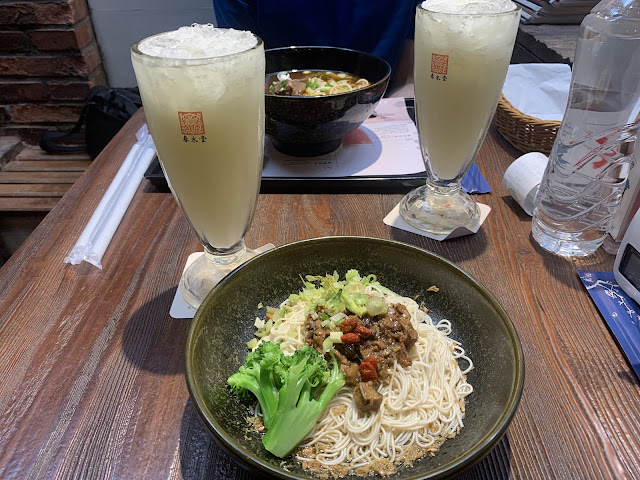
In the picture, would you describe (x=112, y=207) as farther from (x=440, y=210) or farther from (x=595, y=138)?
(x=595, y=138)

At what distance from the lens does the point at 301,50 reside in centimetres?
185

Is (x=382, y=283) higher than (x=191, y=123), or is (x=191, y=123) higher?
(x=191, y=123)

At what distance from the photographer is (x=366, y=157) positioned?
161cm

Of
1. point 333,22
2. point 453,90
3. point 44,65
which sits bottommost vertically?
point 44,65

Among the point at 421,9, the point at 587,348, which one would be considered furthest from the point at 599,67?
the point at 587,348

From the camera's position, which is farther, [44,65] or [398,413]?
[44,65]

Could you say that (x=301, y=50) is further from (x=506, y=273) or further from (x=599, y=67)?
(x=506, y=273)

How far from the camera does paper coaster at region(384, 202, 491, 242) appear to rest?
1269 mm

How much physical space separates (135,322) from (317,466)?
1.79ft

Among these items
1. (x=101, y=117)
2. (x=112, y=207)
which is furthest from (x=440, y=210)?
(x=101, y=117)

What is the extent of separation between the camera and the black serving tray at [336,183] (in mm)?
1479

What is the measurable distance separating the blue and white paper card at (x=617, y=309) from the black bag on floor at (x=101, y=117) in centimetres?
252

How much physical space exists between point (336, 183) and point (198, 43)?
2.29 ft

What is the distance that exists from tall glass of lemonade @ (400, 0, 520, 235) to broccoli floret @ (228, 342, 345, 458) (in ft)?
2.07
